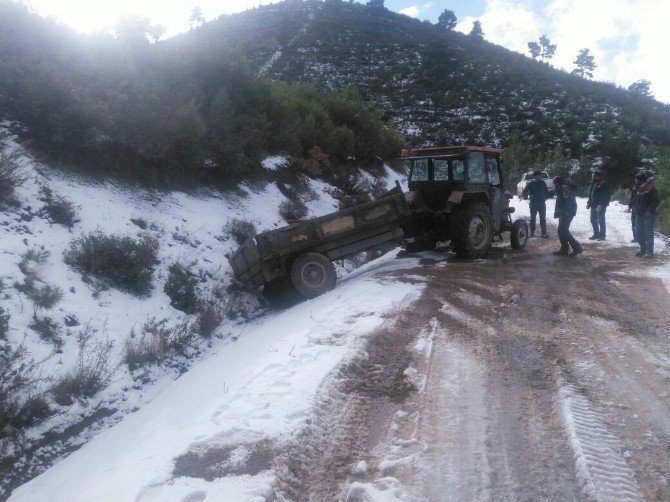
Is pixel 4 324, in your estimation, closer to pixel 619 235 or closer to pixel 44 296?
pixel 44 296

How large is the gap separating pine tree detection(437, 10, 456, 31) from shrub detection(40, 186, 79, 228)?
64.6 meters

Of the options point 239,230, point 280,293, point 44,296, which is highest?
point 239,230

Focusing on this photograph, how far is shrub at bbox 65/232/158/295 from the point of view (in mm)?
6137

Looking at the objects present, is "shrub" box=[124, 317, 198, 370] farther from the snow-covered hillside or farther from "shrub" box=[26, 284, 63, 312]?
"shrub" box=[26, 284, 63, 312]

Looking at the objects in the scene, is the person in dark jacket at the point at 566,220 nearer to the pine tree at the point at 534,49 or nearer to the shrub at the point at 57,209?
the shrub at the point at 57,209

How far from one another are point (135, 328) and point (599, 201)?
985cm

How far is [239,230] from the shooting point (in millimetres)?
8953

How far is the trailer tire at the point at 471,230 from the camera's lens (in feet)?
29.4

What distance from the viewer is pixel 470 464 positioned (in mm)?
2992

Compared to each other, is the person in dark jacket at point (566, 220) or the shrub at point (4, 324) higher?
the person in dark jacket at point (566, 220)

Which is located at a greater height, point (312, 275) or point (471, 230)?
point (471, 230)

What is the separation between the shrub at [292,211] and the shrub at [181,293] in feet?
12.9

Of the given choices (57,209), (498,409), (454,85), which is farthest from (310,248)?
(454,85)

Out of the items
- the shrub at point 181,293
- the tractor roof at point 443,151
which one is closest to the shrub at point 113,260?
the shrub at point 181,293
